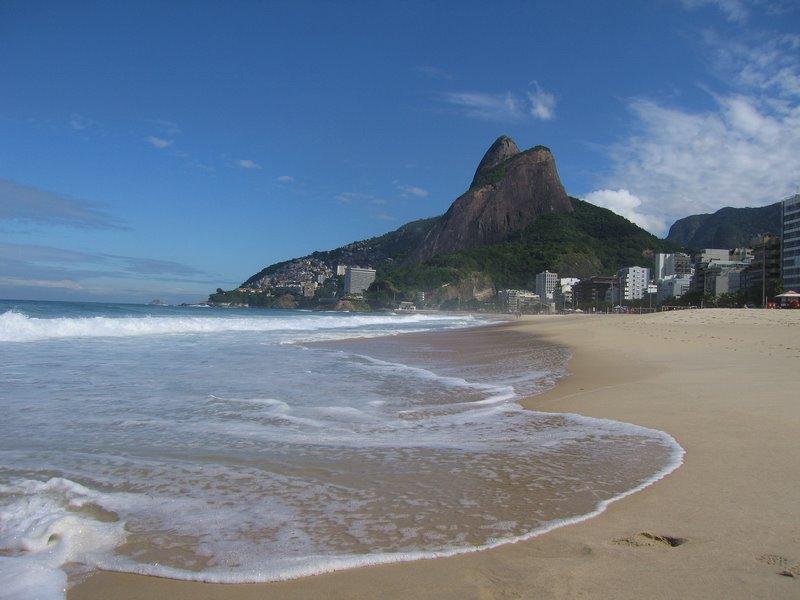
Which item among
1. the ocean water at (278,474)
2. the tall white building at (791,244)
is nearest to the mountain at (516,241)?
the tall white building at (791,244)

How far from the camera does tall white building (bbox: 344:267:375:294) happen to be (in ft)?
531

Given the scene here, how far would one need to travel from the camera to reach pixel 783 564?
2434mm

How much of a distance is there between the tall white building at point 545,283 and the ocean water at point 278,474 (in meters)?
139

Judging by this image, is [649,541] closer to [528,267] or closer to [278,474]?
[278,474]

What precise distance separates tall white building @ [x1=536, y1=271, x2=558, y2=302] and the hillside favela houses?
10.6 inches

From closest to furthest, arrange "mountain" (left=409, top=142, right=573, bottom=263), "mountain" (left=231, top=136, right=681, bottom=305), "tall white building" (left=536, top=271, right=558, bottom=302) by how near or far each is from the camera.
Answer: "tall white building" (left=536, top=271, right=558, bottom=302), "mountain" (left=231, top=136, right=681, bottom=305), "mountain" (left=409, top=142, right=573, bottom=263)

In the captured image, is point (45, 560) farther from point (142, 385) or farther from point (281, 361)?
point (281, 361)

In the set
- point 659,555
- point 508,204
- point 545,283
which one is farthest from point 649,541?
point 508,204

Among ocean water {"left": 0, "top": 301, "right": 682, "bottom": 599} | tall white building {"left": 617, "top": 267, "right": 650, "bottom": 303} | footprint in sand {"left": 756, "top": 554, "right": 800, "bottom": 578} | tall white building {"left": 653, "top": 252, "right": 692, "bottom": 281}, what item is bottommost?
ocean water {"left": 0, "top": 301, "right": 682, "bottom": 599}

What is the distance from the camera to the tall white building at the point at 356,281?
162 meters

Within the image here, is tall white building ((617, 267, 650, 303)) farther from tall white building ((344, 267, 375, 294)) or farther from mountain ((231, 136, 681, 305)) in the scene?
tall white building ((344, 267, 375, 294))

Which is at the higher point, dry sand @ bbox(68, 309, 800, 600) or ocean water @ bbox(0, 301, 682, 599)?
dry sand @ bbox(68, 309, 800, 600)

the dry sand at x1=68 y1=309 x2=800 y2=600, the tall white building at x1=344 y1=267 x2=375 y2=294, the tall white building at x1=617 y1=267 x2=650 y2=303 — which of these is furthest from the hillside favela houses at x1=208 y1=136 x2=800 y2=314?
the dry sand at x1=68 y1=309 x2=800 y2=600

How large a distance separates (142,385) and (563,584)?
7.83 m
